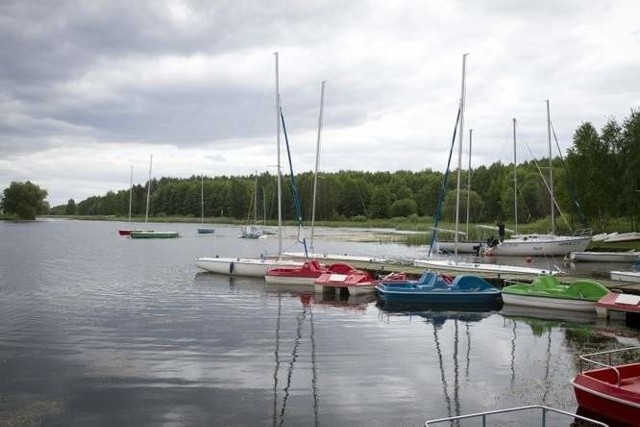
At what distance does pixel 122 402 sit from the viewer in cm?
1420

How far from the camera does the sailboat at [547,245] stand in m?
57.6

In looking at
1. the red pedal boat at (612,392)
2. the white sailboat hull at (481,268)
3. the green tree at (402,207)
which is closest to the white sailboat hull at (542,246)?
the white sailboat hull at (481,268)

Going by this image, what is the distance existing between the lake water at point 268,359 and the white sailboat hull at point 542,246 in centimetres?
3292

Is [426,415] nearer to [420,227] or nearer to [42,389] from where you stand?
[42,389]

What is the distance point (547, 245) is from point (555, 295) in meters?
33.3

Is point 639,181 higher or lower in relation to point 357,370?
higher

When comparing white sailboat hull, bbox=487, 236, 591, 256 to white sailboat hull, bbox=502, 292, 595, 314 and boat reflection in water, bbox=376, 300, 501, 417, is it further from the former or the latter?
white sailboat hull, bbox=502, 292, 595, 314

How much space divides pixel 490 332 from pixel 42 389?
16254 millimetres

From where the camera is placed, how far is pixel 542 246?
59750 mm

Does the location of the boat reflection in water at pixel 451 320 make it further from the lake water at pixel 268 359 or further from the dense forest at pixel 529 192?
the dense forest at pixel 529 192

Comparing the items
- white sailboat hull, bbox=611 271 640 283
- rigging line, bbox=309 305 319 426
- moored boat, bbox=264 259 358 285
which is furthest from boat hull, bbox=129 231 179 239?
rigging line, bbox=309 305 319 426

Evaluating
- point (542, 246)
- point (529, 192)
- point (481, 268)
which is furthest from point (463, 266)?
point (529, 192)

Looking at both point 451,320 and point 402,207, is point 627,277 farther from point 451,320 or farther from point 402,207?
point 402,207

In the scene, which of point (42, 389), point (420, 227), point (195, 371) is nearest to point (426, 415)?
point (195, 371)
